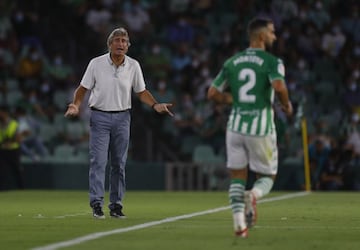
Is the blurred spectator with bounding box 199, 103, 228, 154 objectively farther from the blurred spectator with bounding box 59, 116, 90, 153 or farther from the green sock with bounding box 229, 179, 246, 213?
the green sock with bounding box 229, 179, 246, 213

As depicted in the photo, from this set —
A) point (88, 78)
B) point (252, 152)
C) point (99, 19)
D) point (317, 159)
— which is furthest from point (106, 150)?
point (99, 19)

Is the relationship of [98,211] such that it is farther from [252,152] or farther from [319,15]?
[319,15]

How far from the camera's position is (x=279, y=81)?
36.9 feet

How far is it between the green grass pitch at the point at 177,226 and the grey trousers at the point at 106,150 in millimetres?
345

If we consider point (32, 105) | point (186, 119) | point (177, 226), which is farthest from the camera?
point (32, 105)

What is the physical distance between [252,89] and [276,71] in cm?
29

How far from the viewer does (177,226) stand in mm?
13047

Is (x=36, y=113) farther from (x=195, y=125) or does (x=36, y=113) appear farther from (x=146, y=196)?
(x=146, y=196)

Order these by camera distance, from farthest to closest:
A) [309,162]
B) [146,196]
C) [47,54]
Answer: [47,54] < [309,162] < [146,196]

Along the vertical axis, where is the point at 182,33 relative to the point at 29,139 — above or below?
above

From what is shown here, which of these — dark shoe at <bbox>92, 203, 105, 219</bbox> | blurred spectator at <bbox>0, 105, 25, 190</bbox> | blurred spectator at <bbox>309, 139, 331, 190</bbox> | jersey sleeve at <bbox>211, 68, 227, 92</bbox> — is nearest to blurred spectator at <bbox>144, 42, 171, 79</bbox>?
blurred spectator at <bbox>0, 105, 25, 190</bbox>

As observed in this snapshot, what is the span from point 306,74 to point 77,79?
18.5ft

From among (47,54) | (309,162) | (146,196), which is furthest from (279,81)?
(47,54)

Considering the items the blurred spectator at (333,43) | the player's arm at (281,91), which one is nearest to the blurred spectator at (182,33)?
the blurred spectator at (333,43)
